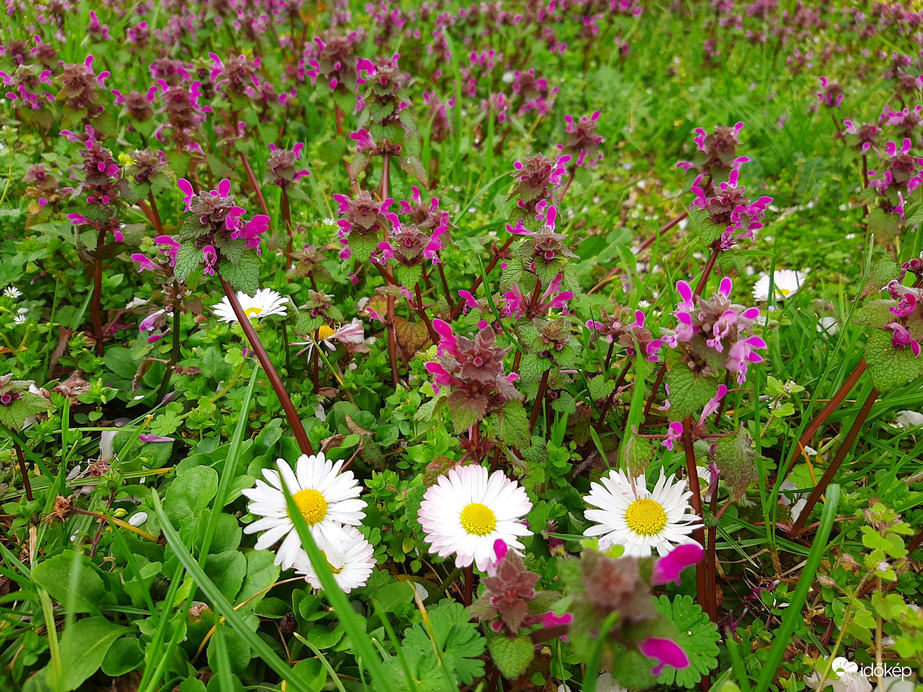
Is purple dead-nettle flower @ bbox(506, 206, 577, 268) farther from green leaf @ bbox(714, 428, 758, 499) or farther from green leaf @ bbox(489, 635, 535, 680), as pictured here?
green leaf @ bbox(489, 635, 535, 680)

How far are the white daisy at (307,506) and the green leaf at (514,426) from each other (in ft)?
1.28

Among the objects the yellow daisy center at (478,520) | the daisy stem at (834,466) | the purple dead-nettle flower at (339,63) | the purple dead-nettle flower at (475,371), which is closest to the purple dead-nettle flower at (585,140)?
the purple dead-nettle flower at (339,63)

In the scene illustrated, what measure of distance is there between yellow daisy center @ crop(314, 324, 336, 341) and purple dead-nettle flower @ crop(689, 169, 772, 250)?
1.28 m

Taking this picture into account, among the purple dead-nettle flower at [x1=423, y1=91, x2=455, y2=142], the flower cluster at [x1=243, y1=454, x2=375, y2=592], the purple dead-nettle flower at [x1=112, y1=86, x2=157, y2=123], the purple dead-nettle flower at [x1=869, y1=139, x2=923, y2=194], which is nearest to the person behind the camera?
the flower cluster at [x1=243, y1=454, x2=375, y2=592]

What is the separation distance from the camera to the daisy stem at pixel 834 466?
5.28 ft

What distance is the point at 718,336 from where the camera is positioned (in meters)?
1.17

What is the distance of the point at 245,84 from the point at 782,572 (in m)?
2.95

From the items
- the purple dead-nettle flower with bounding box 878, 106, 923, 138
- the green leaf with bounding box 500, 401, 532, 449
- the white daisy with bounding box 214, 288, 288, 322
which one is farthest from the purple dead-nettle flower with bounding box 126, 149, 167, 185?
the purple dead-nettle flower with bounding box 878, 106, 923, 138

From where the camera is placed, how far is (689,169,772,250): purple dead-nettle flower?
1.74 m

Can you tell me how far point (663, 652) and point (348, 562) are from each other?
83 centimetres

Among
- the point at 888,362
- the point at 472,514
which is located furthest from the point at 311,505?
the point at 888,362

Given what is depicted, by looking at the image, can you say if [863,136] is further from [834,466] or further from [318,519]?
[318,519]

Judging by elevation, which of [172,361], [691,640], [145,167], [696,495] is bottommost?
[172,361]

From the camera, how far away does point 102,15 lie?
4520 mm
